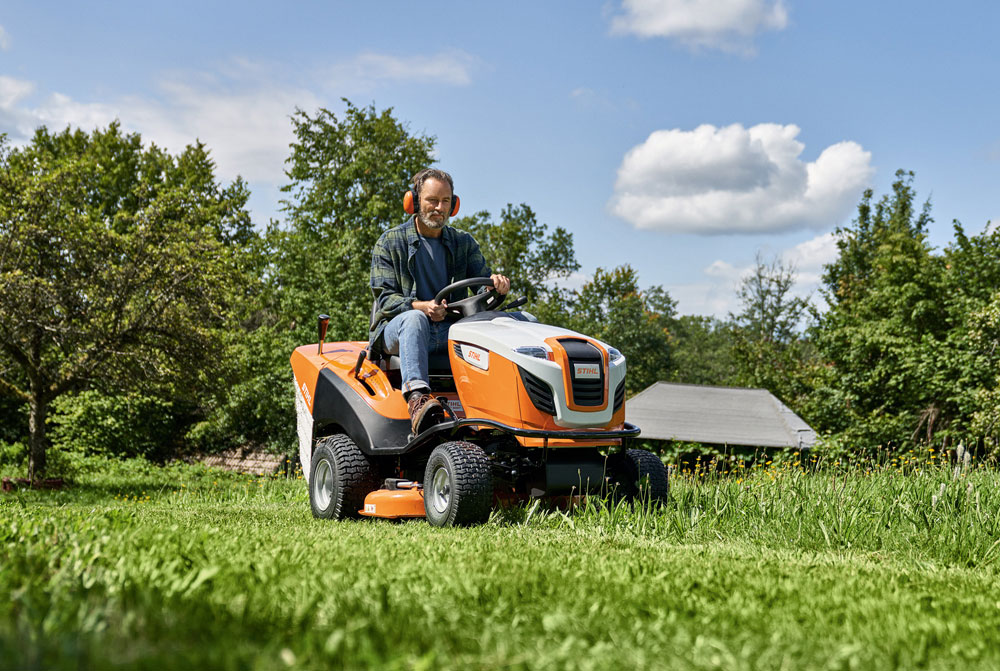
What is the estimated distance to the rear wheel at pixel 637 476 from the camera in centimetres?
566

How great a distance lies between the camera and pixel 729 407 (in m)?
22.3

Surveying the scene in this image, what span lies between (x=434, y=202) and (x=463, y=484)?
6.80 ft

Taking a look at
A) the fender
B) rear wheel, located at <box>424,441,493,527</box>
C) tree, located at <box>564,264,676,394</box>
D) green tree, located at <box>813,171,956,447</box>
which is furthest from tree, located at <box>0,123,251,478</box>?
tree, located at <box>564,264,676,394</box>

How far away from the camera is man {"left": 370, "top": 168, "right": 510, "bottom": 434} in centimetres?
579

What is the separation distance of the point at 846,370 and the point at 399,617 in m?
27.7

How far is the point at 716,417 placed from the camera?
2162 cm

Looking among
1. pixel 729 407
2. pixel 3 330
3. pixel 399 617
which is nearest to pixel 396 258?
pixel 399 617

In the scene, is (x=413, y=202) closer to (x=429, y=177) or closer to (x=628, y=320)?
(x=429, y=177)

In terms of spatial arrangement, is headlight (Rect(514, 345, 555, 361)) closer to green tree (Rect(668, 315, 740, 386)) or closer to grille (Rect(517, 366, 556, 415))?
grille (Rect(517, 366, 556, 415))

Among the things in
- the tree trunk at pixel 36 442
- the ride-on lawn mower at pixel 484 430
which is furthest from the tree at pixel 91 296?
the ride-on lawn mower at pixel 484 430

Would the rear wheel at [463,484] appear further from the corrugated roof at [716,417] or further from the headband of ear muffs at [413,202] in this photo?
the corrugated roof at [716,417]

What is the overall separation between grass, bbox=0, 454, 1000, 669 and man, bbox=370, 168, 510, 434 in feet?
4.73

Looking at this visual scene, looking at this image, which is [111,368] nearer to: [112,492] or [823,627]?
[112,492]

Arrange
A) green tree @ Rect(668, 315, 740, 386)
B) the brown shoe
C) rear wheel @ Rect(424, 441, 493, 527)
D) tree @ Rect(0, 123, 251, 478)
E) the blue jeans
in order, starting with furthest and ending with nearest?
green tree @ Rect(668, 315, 740, 386)
tree @ Rect(0, 123, 251, 478)
the blue jeans
the brown shoe
rear wheel @ Rect(424, 441, 493, 527)
